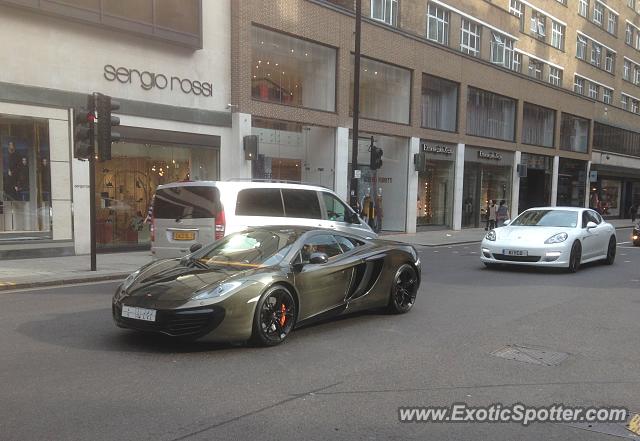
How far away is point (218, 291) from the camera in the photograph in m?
5.38

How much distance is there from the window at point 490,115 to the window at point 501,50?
2.12 m

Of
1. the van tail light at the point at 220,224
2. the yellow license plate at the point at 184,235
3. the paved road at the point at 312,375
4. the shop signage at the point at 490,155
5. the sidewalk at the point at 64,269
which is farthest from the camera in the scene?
the shop signage at the point at 490,155

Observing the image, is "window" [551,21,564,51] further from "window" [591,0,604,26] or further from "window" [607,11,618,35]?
"window" [607,11,618,35]

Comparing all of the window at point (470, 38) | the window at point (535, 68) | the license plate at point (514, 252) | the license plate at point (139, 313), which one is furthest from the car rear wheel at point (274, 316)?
the window at point (535, 68)

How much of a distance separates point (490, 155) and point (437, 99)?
5.33 metres

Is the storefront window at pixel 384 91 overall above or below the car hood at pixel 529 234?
above

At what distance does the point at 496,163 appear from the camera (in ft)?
98.8

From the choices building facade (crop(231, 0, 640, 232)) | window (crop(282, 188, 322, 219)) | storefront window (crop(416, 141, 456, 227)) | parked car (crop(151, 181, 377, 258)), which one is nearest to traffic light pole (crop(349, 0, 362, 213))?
building facade (crop(231, 0, 640, 232))

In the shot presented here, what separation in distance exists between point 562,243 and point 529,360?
692 cm

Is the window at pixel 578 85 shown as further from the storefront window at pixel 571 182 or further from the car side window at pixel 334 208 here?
the car side window at pixel 334 208

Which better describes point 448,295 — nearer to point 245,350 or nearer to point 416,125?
point 245,350

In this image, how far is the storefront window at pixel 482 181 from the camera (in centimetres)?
2814

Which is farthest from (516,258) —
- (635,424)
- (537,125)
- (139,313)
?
(537,125)

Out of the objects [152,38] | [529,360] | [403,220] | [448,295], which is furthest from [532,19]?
[529,360]
